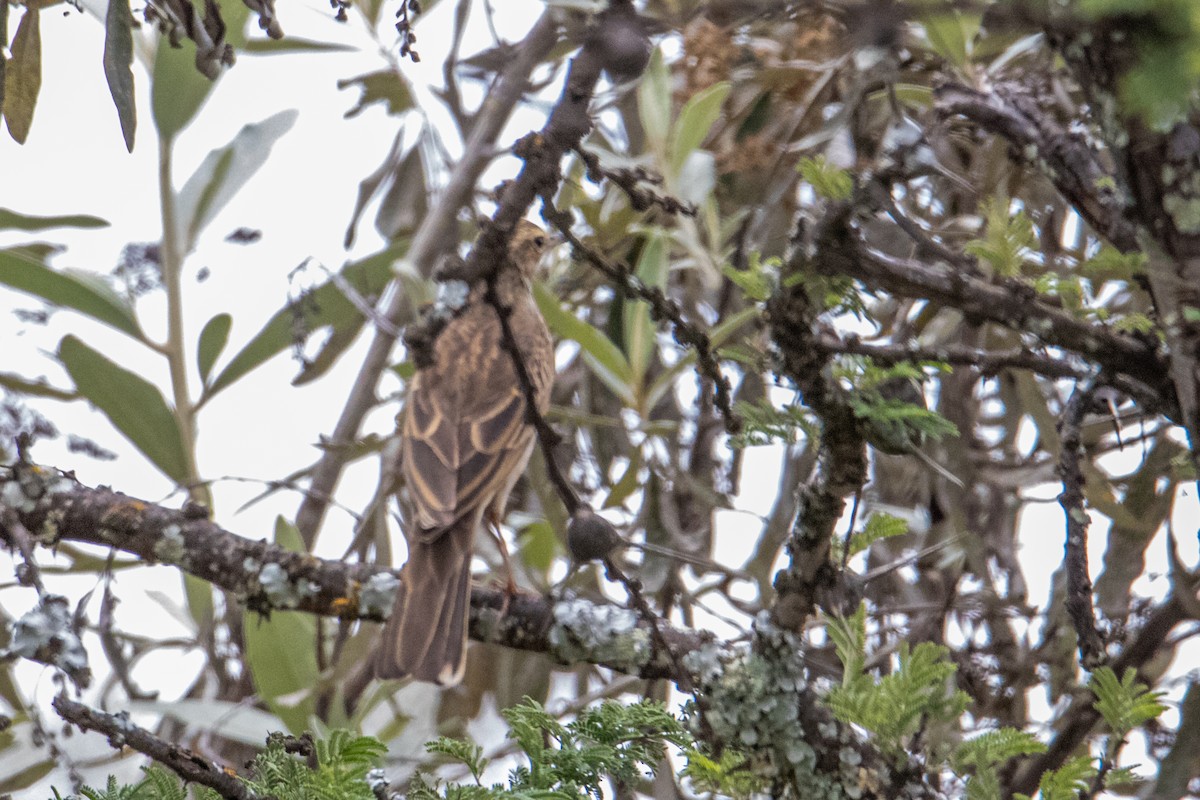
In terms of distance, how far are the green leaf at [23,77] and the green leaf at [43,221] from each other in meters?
1.39

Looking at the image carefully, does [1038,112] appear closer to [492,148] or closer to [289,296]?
[289,296]

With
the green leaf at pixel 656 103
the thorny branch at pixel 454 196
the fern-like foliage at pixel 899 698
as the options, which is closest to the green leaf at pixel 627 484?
the thorny branch at pixel 454 196

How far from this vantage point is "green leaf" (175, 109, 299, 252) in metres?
4.46

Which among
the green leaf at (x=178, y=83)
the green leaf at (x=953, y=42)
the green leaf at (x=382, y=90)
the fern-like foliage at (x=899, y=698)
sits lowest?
the fern-like foliage at (x=899, y=698)

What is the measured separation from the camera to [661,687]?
11.9ft

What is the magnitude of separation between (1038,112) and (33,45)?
2.08 m

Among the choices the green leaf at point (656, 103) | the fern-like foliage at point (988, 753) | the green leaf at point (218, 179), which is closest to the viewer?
the fern-like foliage at point (988, 753)

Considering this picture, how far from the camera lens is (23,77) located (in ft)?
8.72

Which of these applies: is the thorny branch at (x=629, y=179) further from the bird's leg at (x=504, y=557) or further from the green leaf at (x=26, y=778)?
the green leaf at (x=26, y=778)

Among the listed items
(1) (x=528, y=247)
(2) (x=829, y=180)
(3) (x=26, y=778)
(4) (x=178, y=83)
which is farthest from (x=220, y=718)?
(2) (x=829, y=180)

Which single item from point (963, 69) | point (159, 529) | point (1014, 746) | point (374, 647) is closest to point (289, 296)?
point (159, 529)

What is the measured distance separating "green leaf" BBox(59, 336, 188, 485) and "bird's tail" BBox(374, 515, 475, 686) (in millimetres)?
1078

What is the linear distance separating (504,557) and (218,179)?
5.83ft

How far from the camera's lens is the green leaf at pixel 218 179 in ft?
14.6
